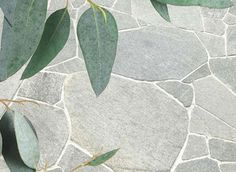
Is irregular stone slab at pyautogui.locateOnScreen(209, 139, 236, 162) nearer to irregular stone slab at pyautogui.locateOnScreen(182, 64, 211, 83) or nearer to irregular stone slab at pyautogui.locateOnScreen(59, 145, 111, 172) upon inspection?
irregular stone slab at pyautogui.locateOnScreen(182, 64, 211, 83)

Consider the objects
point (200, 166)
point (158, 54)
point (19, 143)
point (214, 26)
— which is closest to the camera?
point (19, 143)

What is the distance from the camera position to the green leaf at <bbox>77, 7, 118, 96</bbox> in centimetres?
41

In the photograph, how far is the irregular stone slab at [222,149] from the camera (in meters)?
2.68

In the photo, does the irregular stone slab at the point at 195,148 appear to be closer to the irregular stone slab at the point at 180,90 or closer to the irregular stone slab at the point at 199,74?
the irregular stone slab at the point at 180,90

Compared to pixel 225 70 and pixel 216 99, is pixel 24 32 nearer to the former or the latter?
pixel 216 99

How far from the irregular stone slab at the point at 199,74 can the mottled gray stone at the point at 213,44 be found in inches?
6.2

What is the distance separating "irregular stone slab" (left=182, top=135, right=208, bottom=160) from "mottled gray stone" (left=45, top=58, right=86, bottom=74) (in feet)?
2.65

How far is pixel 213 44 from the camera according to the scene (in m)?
3.39

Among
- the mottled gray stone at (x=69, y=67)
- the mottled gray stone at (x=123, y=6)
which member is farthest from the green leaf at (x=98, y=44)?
the mottled gray stone at (x=123, y=6)

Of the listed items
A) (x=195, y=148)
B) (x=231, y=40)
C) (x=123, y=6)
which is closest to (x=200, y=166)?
(x=195, y=148)

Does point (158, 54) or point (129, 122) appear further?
point (158, 54)

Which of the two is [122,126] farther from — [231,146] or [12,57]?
[12,57]

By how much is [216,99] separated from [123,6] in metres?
1.05

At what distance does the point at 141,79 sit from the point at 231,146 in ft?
2.28
